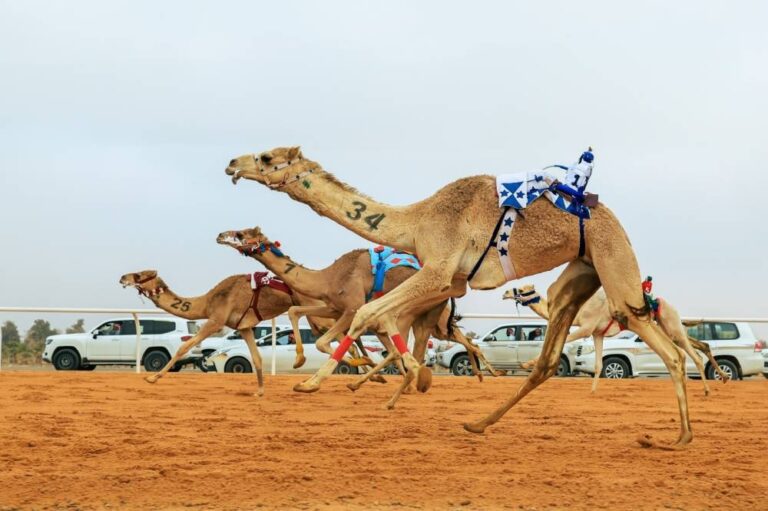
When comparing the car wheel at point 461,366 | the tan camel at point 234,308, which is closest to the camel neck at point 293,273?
the tan camel at point 234,308

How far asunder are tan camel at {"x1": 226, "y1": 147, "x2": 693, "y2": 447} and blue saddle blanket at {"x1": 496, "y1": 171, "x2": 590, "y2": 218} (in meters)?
0.06

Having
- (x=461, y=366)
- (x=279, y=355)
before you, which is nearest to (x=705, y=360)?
(x=461, y=366)

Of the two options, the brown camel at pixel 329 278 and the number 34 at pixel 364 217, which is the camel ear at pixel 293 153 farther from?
the brown camel at pixel 329 278

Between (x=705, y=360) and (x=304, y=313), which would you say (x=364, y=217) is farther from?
(x=705, y=360)

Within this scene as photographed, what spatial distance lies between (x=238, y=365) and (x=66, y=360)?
17.4 feet

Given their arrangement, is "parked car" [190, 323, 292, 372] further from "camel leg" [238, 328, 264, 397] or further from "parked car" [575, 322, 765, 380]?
"camel leg" [238, 328, 264, 397]

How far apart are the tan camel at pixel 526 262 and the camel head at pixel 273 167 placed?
4.17 ft

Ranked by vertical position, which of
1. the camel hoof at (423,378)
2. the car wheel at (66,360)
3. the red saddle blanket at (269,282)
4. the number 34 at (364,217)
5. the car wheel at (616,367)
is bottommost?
the camel hoof at (423,378)

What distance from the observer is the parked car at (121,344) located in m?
28.9

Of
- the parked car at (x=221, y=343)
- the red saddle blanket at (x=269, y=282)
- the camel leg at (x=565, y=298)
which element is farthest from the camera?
the parked car at (x=221, y=343)

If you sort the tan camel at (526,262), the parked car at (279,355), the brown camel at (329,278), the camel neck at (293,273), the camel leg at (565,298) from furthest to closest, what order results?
the parked car at (279,355), the camel neck at (293,273), the brown camel at (329,278), the camel leg at (565,298), the tan camel at (526,262)

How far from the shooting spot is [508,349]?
95.0 feet

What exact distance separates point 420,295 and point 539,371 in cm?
135

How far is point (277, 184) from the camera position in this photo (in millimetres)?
11375
